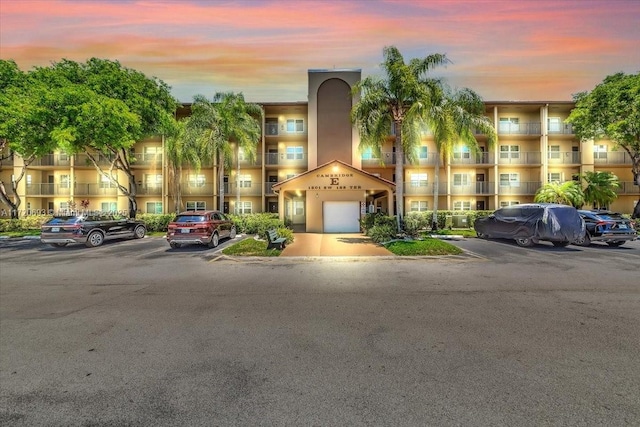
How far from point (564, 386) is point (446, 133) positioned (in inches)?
691

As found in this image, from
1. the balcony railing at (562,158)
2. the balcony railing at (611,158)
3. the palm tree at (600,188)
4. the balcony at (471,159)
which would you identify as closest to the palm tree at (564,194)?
the palm tree at (600,188)

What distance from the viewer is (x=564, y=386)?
142 inches

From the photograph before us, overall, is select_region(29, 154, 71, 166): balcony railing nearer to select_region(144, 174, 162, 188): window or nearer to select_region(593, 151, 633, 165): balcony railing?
select_region(144, 174, 162, 188): window

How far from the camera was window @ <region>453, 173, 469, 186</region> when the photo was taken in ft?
106

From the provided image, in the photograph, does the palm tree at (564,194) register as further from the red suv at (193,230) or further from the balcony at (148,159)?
the balcony at (148,159)

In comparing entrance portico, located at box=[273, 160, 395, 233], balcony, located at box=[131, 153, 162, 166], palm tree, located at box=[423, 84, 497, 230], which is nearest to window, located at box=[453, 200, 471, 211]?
entrance portico, located at box=[273, 160, 395, 233]

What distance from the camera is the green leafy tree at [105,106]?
21.7 meters

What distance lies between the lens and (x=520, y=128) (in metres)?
31.6

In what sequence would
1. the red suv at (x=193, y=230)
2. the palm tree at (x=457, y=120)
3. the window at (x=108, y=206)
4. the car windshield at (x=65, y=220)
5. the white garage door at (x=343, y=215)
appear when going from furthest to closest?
the window at (x=108, y=206) → the white garage door at (x=343, y=215) → the palm tree at (x=457, y=120) → the car windshield at (x=65, y=220) → the red suv at (x=193, y=230)

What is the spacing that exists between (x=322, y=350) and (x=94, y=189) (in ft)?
119

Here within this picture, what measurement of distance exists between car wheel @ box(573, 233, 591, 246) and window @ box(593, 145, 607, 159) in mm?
20850

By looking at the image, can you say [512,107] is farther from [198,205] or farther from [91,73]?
[91,73]

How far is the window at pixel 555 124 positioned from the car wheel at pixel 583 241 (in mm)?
20168

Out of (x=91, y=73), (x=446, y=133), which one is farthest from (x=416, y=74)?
(x=91, y=73)
